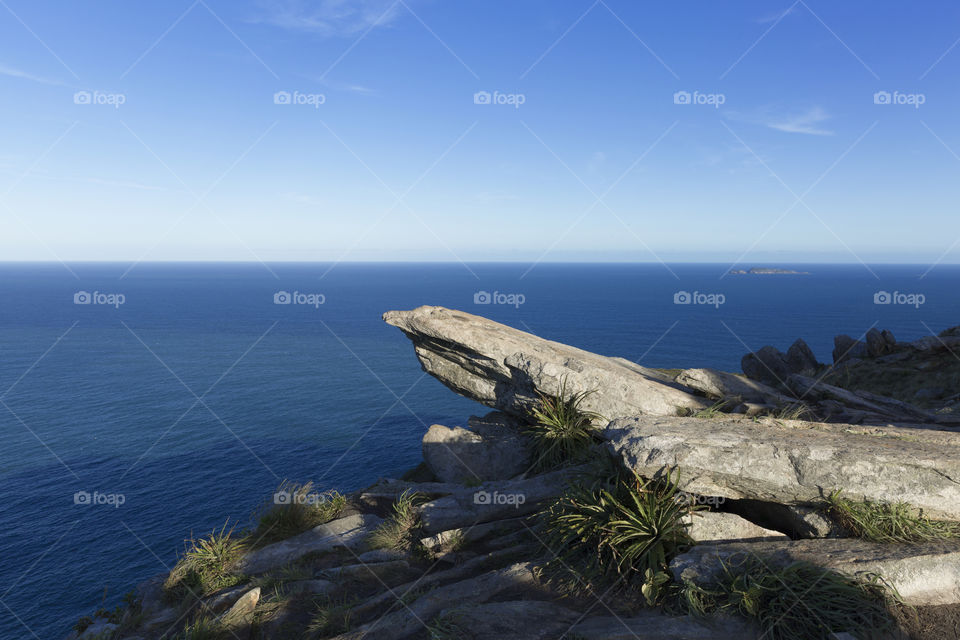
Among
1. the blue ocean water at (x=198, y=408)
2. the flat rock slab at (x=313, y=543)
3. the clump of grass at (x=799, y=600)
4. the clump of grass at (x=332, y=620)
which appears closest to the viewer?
the clump of grass at (x=799, y=600)

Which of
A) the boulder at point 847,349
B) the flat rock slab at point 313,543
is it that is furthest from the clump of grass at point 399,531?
the boulder at point 847,349

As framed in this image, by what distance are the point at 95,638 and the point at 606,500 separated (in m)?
14.3

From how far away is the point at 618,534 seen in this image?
8.41m

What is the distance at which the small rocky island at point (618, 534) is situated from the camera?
6.76 meters

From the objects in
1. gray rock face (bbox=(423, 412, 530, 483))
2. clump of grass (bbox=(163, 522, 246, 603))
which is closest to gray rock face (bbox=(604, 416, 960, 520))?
gray rock face (bbox=(423, 412, 530, 483))

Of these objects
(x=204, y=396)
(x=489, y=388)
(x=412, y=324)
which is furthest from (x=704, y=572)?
(x=204, y=396)

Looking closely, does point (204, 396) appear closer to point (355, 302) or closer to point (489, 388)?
point (489, 388)

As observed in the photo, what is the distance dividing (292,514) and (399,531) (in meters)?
4.44

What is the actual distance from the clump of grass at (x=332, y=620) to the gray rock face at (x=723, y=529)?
6.88 meters

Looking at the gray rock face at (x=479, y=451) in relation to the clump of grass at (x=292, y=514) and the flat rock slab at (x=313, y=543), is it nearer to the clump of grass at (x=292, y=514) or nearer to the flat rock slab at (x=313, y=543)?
the flat rock slab at (x=313, y=543)
